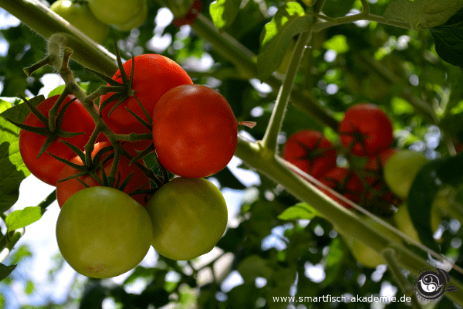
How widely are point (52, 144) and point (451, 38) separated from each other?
43 centimetres

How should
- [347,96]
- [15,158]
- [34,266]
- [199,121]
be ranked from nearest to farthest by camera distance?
[199,121] < [15,158] < [347,96] < [34,266]

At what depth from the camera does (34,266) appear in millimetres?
1993

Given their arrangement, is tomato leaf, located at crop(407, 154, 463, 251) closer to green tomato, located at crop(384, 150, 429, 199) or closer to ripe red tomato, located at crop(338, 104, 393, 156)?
green tomato, located at crop(384, 150, 429, 199)

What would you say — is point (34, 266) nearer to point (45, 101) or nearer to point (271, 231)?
point (271, 231)

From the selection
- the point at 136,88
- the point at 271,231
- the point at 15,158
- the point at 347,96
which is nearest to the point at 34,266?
the point at 271,231

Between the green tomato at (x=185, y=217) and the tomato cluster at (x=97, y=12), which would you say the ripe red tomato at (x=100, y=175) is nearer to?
the green tomato at (x=185, y=217)

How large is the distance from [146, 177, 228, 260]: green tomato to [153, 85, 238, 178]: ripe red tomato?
0.07 ft

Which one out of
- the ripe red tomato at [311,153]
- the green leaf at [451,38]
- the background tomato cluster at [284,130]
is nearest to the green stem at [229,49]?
the background tomato cluster at [284,130]

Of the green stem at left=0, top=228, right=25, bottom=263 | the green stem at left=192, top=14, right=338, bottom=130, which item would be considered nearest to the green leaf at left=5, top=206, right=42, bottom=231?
the green stem at left=0, top=228, right=25, bottom=263

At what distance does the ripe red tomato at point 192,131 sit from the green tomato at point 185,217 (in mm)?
20

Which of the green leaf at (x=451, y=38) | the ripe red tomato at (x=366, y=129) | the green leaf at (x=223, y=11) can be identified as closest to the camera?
the green leaf at (x=451, y=38)

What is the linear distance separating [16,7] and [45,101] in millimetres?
145

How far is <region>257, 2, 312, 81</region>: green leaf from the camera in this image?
18.1 inches

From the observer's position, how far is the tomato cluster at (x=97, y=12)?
2.00ft
